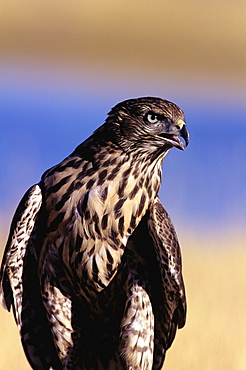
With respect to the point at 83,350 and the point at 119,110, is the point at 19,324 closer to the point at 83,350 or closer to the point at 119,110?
the point at 83,350

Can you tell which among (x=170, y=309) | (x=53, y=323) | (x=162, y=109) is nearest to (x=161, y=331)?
(x=170, y=309)

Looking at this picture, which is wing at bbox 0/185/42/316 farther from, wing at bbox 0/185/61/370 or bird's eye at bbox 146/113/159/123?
bird's eye at bbox 146/113/159/123

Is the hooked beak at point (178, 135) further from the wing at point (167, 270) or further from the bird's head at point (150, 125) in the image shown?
the wing at point (167, 270)

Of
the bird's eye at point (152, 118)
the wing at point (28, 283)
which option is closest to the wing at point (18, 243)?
the wing at point (28, 283)

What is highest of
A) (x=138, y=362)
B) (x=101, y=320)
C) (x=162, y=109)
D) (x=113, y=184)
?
(x=162, y=109)

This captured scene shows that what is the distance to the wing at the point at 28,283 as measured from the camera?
117 inches

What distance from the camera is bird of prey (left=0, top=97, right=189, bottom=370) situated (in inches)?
115

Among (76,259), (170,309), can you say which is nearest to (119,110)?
(76,259)

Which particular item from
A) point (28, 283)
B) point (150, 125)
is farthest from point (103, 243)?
point (150, 125)

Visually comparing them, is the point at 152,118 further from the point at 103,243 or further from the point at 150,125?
the point at 103,243

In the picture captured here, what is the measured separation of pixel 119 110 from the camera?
3016 millimetres

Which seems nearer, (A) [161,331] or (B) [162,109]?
(B) [162,109]

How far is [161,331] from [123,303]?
23 cm

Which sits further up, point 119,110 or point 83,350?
point 119,110
